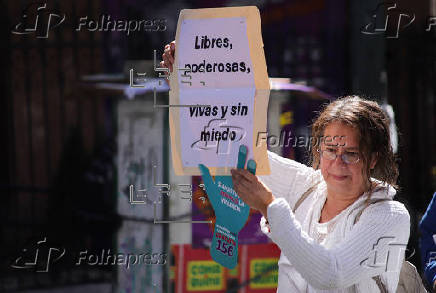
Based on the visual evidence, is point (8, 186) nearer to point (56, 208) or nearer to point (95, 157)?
point (56, 208)

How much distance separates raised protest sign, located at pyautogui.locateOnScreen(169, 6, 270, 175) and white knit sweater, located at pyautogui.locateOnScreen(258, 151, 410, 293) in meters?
0.24

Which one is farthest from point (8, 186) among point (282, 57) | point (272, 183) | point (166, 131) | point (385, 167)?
point (385, 167)

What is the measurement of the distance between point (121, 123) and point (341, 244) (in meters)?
2.59

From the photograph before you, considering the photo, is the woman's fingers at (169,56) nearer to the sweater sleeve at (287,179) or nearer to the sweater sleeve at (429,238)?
the sweater sleeve at (287,179)

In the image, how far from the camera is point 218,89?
2.11 m

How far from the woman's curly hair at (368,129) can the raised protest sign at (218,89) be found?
284 mm

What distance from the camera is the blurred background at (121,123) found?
14.0 feet

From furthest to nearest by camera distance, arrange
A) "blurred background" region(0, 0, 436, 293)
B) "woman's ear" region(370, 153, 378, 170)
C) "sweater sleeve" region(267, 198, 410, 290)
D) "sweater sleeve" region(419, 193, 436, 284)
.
Result: "blurred background" region(0, 0, 436, 293) → "sweater sleeve" region(419, 193, 436, 284) → "woman's ear" region(370, 153, 378, 170) → "sweater sleeve" region(267, 198, 410, 290)

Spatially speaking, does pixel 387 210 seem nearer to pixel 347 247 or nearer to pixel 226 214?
pixel 347 247

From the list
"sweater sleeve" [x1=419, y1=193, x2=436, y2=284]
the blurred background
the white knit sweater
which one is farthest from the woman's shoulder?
the blurred background

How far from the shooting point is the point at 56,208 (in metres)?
5.23

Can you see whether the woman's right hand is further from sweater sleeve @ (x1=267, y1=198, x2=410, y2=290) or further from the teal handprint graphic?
sweater sleeve @ (x1=267, y1=198, x2=410, y2=290)

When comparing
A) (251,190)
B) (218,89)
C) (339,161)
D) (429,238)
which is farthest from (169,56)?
(429,238)

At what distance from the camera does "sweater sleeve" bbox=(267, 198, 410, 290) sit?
1.93m
